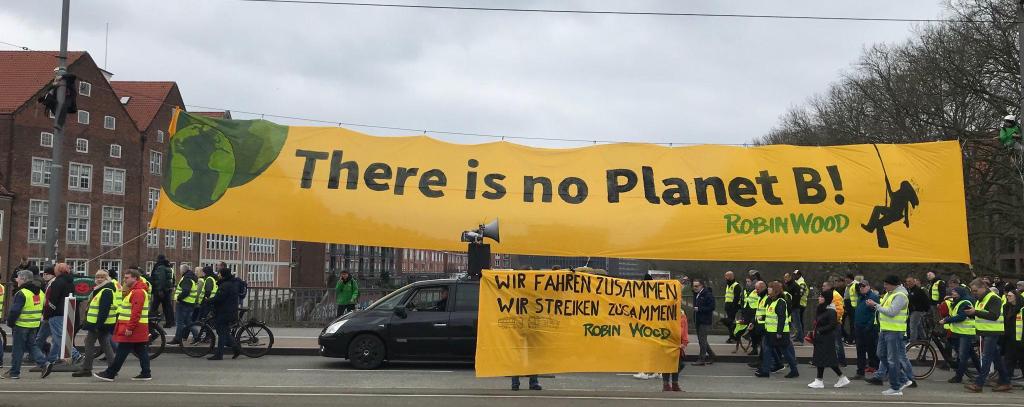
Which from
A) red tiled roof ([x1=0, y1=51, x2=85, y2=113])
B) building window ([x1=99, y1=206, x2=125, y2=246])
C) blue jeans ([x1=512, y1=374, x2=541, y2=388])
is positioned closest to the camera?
blue jeans ([x1=512, y1=374, x2=541, y2=388])

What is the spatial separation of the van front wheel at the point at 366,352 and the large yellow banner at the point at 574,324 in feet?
10.2

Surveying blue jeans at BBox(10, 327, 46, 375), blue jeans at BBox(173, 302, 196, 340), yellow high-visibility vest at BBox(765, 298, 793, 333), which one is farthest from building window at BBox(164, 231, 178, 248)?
yellow high-visibility vest at BBox(765, 298, 793, 333)

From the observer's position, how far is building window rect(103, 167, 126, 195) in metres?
61.4

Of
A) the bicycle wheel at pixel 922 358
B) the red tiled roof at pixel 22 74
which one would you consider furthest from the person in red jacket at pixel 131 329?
the red tiled roof at pixel 22 74

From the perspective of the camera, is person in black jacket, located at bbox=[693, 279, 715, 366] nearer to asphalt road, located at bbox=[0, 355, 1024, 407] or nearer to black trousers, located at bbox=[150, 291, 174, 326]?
asphalt road, located at bbox=[0, 355, 1024, 407]

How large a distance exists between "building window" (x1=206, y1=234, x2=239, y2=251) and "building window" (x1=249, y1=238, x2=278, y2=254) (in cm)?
202

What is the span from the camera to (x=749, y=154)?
535 inches

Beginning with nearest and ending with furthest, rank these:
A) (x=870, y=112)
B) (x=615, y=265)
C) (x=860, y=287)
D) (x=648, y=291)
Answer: (x=648, y=291) → (x=860, y=287) → (x=615, y=265) → (x=870, y=112)

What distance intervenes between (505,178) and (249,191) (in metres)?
4.15

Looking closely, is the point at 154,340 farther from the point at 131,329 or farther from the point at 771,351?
the point at 771,351

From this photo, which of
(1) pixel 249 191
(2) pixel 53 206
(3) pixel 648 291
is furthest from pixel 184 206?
(3) pixel 648 291

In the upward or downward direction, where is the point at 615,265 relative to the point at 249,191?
downward

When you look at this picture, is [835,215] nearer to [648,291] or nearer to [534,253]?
[648,291]

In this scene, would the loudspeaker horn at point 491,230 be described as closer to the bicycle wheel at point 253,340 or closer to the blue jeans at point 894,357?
the bicycle wheel at point 253,340
